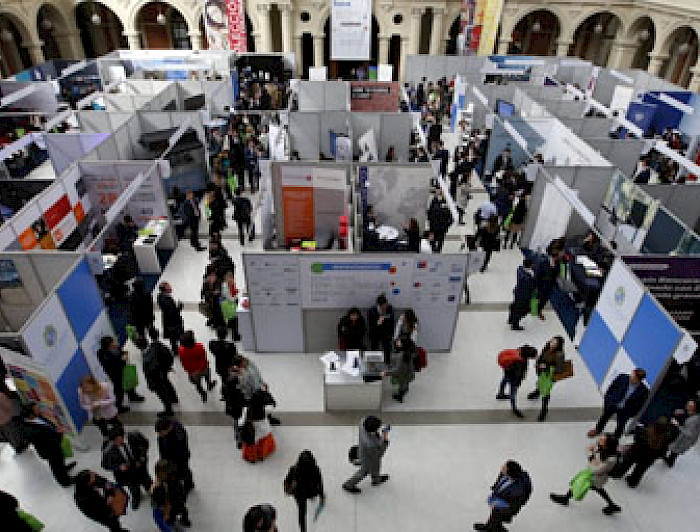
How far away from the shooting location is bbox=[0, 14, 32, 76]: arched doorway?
1919cm

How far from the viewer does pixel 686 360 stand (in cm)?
558

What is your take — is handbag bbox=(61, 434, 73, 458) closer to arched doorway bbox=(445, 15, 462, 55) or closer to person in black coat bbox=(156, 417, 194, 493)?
person in black coat bbox=(156, 417, 194, 493)

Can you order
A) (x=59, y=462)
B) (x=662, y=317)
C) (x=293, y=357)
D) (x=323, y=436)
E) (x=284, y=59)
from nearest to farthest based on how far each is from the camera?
(x=59, y=462) → (x=662, y=317) → (x=323, y=436) → (x=293, y=357) → (x=284, y=59)

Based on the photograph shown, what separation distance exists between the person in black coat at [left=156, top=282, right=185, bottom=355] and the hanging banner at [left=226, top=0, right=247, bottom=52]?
1528 centimetres

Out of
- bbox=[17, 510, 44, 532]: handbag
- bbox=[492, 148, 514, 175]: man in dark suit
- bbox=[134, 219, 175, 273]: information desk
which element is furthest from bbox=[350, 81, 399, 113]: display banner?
bbox=[17, 510, 44, 532]: handbag

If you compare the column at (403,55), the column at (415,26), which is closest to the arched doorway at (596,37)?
the column at (415,26)

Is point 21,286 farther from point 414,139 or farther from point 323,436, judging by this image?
point 414,139

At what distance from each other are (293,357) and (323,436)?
1.53 meters

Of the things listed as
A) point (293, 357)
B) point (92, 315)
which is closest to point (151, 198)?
point (92, 315)

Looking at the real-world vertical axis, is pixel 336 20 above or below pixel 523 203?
above

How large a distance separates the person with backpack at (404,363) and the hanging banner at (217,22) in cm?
1737

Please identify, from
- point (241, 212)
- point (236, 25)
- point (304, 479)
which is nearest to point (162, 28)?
point (236, 25)

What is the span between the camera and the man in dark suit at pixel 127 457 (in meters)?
4.68

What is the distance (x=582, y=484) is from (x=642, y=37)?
20822 millimetres
